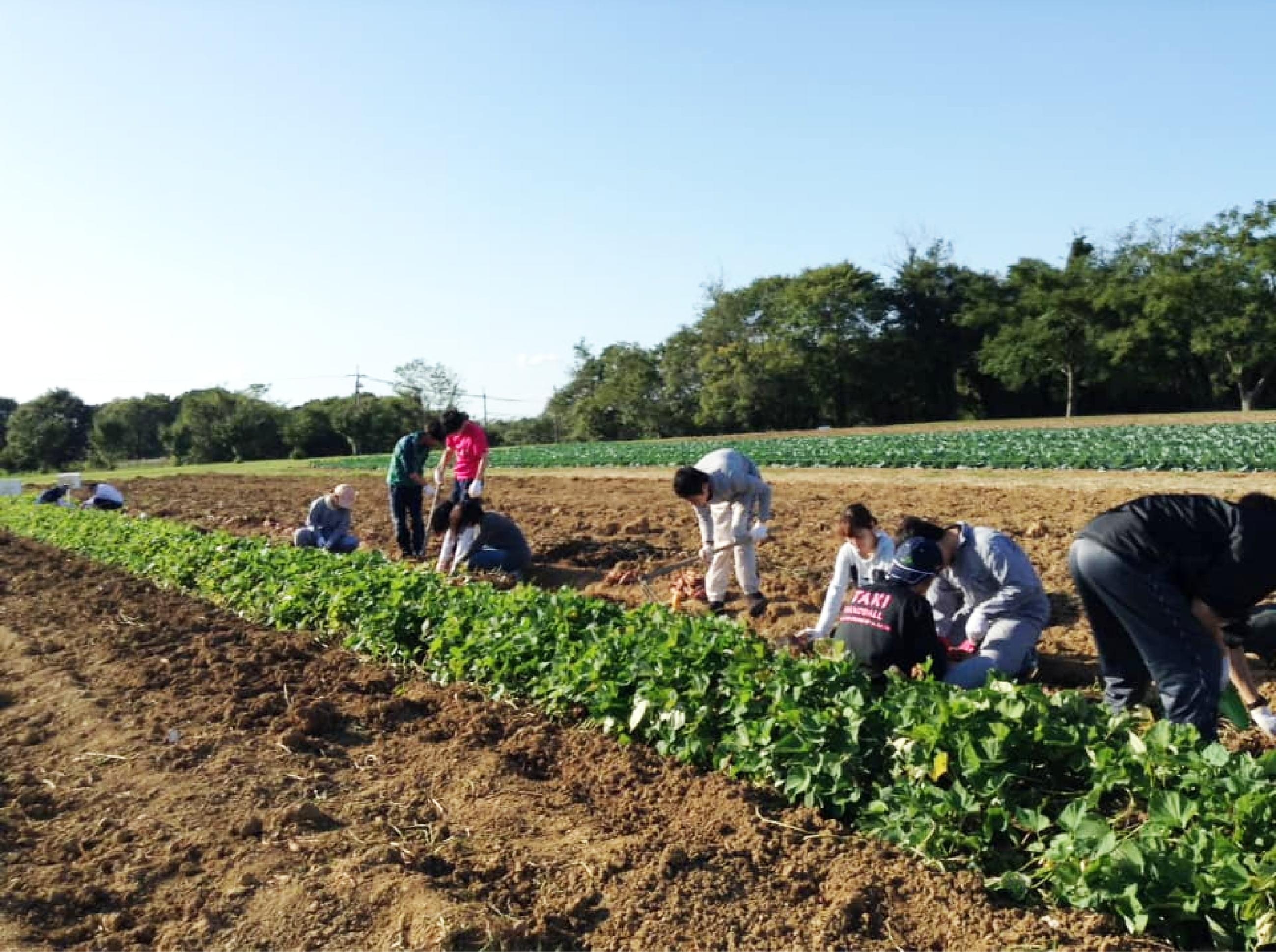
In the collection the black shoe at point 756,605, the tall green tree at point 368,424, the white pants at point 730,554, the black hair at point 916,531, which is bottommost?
the black shoe at point 756,605

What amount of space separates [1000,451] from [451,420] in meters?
15.3

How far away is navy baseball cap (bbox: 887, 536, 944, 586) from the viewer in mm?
4715

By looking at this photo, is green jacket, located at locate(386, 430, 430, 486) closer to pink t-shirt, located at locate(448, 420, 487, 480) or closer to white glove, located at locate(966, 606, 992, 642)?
pink t-shirt, located at locate(448, 420, 487, 480)

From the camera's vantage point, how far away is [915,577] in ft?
15.5

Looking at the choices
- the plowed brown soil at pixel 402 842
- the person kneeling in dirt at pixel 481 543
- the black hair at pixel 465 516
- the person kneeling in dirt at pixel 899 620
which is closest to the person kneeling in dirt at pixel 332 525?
the person kneeling in dirt at pixel 481 543

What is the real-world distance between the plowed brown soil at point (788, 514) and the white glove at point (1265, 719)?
121cm

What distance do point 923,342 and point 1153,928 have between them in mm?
52654

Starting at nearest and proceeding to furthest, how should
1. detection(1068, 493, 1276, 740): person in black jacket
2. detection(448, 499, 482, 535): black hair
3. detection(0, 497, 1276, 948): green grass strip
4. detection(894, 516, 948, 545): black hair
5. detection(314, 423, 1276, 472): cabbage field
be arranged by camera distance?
detection(0, 497, 1276, 948): green grass strip < detection(1068, 493, 1276, 740): person in black jacket < detection(894, 516, 948, 545): black hair < detection(448, 499, 482, 535): black hair < detection(314, 423, 1276, 472): cabbage field

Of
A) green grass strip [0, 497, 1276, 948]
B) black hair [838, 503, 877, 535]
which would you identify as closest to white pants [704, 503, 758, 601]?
black hair [838, 503, 877, 535]

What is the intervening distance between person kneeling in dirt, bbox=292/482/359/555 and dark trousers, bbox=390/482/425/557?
48cm

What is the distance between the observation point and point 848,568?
19.8 ft

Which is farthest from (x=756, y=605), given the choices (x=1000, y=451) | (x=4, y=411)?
(x=4, y=411)

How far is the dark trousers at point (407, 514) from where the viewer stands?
1043 cm

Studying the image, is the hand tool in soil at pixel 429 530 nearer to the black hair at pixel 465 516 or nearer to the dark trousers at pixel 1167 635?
the black hair at pixel 465 516
